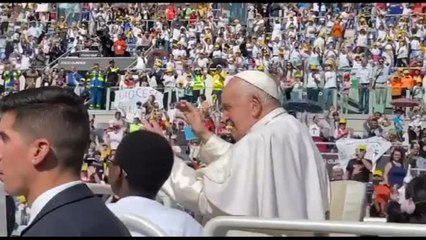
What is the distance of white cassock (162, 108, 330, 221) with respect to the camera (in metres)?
2.84

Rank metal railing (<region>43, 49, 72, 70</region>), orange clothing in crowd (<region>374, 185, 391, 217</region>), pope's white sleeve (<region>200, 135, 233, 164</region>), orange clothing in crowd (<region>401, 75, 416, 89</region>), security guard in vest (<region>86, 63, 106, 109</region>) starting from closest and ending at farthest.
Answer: pope's white sleeve (<region>200, 135, 233, 164</region>), orange clothing in crowd (<region>374, 185, 391, 217</region>), orange clothing in crowd (<region>401, 75, 416, 89</region>), security guard in vest (<region>86, 63, 106, 109</region>), metal railing (<region>43, 49, 72, 70</region>)

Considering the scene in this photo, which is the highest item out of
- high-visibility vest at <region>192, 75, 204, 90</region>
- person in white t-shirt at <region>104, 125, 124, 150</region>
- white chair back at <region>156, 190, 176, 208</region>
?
white chair back at <region>156, 190, 176, 208</region>

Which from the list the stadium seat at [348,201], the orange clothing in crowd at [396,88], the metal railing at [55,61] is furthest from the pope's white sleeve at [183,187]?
the metal railing at [55,61]

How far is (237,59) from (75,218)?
15691 millimetres

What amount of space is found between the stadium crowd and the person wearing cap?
2 cm

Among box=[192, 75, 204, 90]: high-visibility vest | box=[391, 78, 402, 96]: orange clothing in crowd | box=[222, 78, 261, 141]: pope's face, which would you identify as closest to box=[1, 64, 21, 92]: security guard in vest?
box=[192, 75, 204, 90]: high-visibility vest

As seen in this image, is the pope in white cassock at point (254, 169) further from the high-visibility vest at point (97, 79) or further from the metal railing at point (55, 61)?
the metal railing at point (55, 61)

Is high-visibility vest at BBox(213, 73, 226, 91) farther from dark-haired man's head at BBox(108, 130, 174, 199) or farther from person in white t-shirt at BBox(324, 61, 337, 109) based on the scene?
dark-haired man's head at BBox(108, 130, 174, 199)

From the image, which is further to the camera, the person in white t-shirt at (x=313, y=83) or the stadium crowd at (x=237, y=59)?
the person in white t-shirt at (x=313, y=83)

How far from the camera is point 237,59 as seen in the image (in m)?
17.2

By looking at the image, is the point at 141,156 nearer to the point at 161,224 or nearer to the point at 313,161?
the point at 161,224

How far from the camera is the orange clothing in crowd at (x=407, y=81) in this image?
44.4 ft

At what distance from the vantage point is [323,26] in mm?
18547

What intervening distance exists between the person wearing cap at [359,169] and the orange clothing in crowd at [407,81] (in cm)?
333
